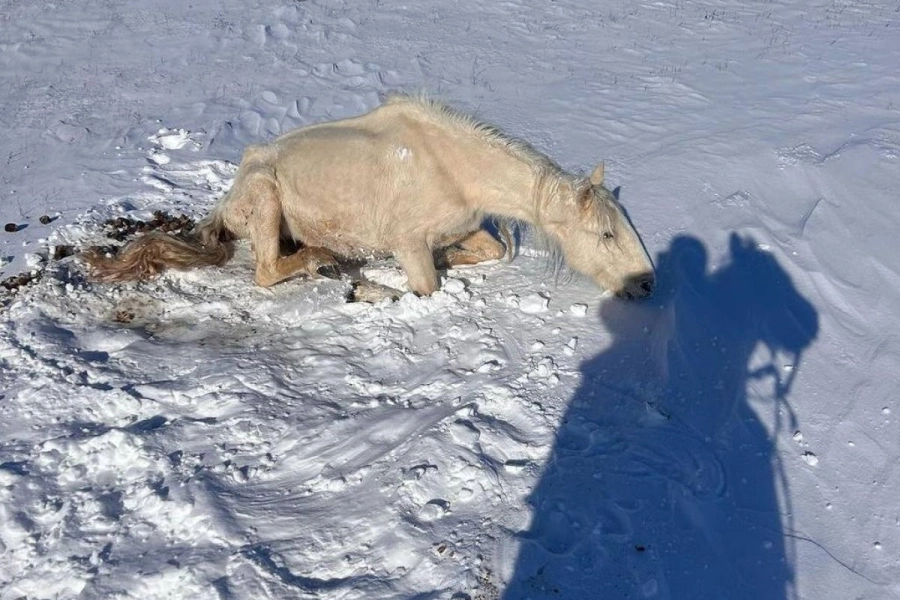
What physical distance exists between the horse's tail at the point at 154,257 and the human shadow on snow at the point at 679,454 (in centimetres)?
387

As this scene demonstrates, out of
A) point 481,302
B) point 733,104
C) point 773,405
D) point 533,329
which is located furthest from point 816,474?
point 733,104

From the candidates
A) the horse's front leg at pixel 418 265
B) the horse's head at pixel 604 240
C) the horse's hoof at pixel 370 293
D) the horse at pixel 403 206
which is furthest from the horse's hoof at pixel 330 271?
the horse's head at pixel 604 240

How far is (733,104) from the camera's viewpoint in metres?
9.77

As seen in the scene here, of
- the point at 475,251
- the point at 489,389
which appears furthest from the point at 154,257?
the point at 489,389

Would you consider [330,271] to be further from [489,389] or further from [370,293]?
[489,389]

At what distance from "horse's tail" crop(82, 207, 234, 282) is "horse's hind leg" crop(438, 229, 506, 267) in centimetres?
228

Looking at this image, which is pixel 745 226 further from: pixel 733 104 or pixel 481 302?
pixel 733 104

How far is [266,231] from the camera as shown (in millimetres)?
6605

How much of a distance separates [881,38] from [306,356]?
12.1 m

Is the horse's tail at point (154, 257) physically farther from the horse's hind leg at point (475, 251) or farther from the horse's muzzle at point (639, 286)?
the horse's muzzle at point (639, 286)

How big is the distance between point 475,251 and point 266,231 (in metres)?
2.01

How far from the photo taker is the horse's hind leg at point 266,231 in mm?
6543

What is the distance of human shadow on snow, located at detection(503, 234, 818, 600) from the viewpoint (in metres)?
3.80

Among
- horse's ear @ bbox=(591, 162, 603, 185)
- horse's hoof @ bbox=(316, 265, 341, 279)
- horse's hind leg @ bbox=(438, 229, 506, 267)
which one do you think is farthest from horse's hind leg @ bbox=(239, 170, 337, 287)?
horse's ear @ bbox=(591, 162, 603, 185)
